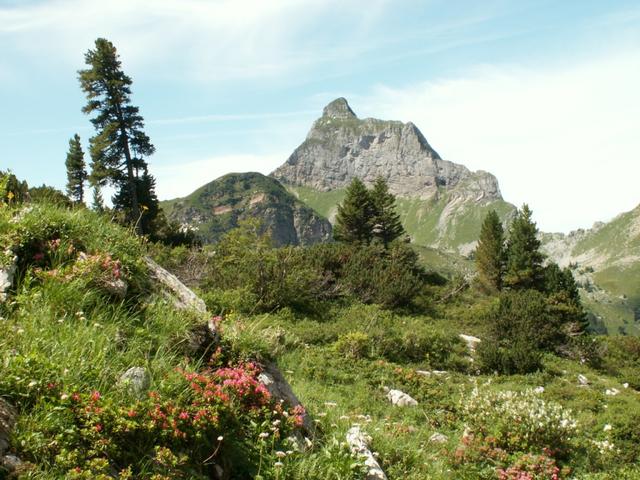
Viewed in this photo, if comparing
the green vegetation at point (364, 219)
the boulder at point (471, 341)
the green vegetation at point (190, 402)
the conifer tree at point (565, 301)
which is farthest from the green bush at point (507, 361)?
the green vegetation at point (364, 219)

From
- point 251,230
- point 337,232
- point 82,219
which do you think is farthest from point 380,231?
point 82,219

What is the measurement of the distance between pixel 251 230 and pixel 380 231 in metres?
20.0

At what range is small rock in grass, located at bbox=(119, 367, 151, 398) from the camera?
353 cm

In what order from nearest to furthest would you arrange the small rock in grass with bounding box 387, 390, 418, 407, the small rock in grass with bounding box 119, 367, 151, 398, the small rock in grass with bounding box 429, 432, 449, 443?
1. the small rock in grass with bounding box 119, 367, 151, 398
2. the small rock in grass with bounding box 429, 432, 449, 443
3. the small rock in grass with bounding box 387, 390, 418, 407

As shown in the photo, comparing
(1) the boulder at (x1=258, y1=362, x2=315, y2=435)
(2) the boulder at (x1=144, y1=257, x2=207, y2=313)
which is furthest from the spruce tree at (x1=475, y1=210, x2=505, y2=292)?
(1) the boulder at (x1=258, y1=362, x2=315, y2=435)

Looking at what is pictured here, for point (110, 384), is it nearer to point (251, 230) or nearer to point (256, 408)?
point (256, 408)

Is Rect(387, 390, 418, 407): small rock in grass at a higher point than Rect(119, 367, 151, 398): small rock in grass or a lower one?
lower

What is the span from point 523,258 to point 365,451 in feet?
116

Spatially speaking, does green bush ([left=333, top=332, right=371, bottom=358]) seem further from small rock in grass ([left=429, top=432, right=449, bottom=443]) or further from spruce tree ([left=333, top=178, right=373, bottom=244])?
spruce tree ([left=333, top=178, right=373, bottom=244])

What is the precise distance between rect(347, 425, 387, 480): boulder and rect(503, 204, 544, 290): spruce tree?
34518 millimetres

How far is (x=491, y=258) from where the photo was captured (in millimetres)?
39531

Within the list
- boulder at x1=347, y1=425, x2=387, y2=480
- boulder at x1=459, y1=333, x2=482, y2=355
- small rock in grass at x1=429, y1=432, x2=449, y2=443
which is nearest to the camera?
boulder at x1=347, y1=425, x2=387, y2=480

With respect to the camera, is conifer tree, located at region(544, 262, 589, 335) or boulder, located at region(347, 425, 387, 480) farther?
conifer tree, located at region(544, 262, 589, 335)

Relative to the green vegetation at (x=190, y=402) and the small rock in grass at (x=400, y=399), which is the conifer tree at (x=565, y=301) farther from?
the small rock in grass at (x=400, y=399)
